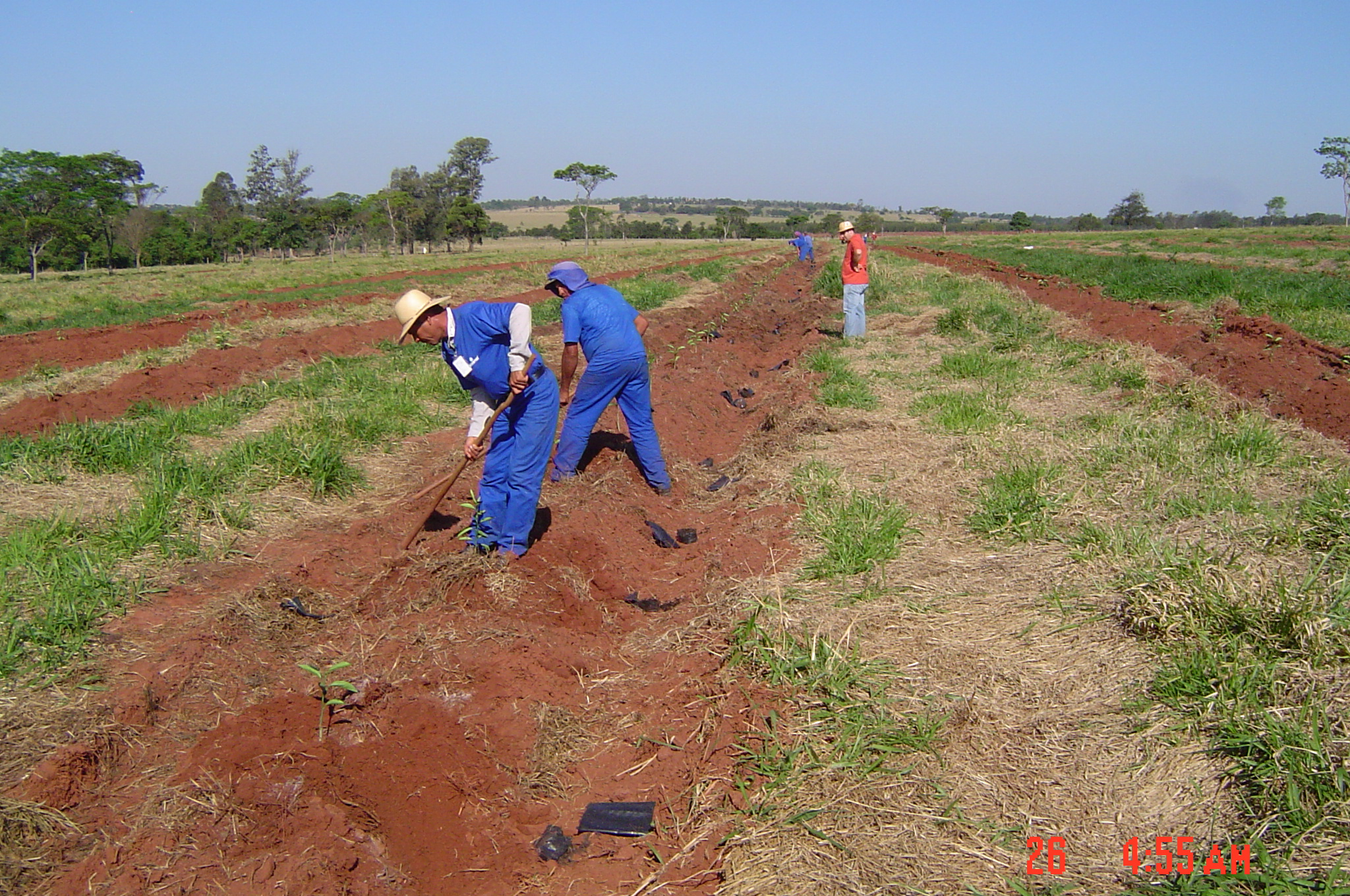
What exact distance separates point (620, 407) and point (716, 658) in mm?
2870

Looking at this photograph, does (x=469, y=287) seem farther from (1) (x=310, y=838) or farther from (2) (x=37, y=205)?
(2) (x=37, y=205)

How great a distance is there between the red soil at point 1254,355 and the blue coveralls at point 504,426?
601cm

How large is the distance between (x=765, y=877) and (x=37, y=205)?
48870 millimetres

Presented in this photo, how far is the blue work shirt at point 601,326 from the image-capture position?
5.95m

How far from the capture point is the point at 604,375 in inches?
236

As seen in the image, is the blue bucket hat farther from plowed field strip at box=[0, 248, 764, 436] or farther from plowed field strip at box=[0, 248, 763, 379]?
plowed field strip at box=[0, 248, 763, 379]

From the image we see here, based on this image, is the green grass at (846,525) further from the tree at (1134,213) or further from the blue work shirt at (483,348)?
the tree at (1134,213)

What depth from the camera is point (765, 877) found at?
2.50 metres

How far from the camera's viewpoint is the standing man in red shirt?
10867mm

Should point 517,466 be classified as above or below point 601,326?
below

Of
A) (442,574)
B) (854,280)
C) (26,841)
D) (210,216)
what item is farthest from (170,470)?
(210,216)

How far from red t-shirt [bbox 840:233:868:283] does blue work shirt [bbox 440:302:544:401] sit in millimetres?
7173

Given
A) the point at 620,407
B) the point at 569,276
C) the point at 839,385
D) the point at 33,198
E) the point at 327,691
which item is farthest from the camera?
the point at 33,198

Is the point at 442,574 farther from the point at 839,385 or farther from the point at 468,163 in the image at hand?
the point at 468,163
